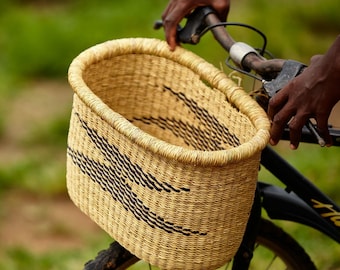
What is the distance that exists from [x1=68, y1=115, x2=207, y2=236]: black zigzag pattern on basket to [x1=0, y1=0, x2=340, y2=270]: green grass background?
100 inches

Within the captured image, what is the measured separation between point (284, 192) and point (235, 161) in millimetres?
644

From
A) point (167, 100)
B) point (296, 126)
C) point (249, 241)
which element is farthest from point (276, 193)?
point (296, 126)

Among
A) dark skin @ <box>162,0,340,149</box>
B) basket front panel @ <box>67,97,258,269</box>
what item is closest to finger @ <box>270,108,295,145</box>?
dark skin @ <box>162,0,340,149</box>

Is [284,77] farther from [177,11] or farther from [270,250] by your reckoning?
[270,250]

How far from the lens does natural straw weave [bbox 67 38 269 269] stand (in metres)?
2.29

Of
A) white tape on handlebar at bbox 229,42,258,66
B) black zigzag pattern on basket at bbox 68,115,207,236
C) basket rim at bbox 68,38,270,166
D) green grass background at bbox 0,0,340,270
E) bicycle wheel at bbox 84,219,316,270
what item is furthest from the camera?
green grass background at bbox 0,0,340,270

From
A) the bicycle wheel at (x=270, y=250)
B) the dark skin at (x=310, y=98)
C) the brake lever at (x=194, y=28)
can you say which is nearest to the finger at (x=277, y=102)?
the dark skin at (x=310, y=98)

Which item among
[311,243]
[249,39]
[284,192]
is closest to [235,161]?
[284,192]

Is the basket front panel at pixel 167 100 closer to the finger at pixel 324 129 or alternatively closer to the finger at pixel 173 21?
the finger at pixel 173 21

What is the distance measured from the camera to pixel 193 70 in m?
2.71

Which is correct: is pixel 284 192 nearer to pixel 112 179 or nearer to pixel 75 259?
pixel 112 179

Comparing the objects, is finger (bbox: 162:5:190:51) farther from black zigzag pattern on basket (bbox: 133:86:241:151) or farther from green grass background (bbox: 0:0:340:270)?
green grass background (bbox: 0:0:340:270)

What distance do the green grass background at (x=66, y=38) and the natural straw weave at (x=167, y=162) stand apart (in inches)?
88.4

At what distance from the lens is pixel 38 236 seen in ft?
15.7
